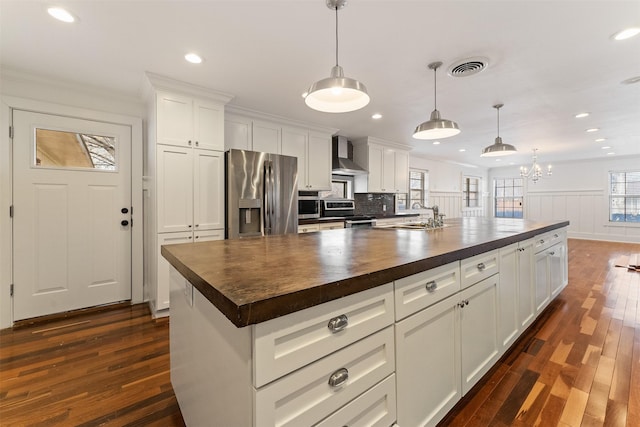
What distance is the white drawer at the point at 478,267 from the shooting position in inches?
56.9

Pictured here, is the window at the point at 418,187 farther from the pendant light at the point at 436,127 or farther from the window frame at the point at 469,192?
the pendant light at the point at 436,127

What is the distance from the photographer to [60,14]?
1.79 m

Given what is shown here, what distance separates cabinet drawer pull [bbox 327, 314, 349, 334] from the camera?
0.85m

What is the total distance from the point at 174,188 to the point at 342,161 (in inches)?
113

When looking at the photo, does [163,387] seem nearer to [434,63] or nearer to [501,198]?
[434,63]

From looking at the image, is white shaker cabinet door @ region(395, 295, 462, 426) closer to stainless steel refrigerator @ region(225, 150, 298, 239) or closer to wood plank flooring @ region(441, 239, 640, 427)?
wood plank flooring @ region(441, 239, 640, 427)

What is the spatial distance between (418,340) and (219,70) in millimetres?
2637

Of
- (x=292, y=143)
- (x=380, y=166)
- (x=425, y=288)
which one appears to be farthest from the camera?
(x=380, y=166)

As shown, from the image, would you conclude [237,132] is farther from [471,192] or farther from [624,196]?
[624,196]

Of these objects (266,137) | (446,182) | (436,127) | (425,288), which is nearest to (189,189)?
(266,137)

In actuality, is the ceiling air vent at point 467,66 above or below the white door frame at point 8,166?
above

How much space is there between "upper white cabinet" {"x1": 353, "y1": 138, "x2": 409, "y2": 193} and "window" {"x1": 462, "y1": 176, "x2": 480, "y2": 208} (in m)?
3.78

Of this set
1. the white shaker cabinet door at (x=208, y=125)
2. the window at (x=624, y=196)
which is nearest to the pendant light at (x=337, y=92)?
the white shaker cabinet door at (x=208, y=125)

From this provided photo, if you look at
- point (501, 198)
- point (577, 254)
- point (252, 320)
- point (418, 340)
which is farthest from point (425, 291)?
point (501, 198)
